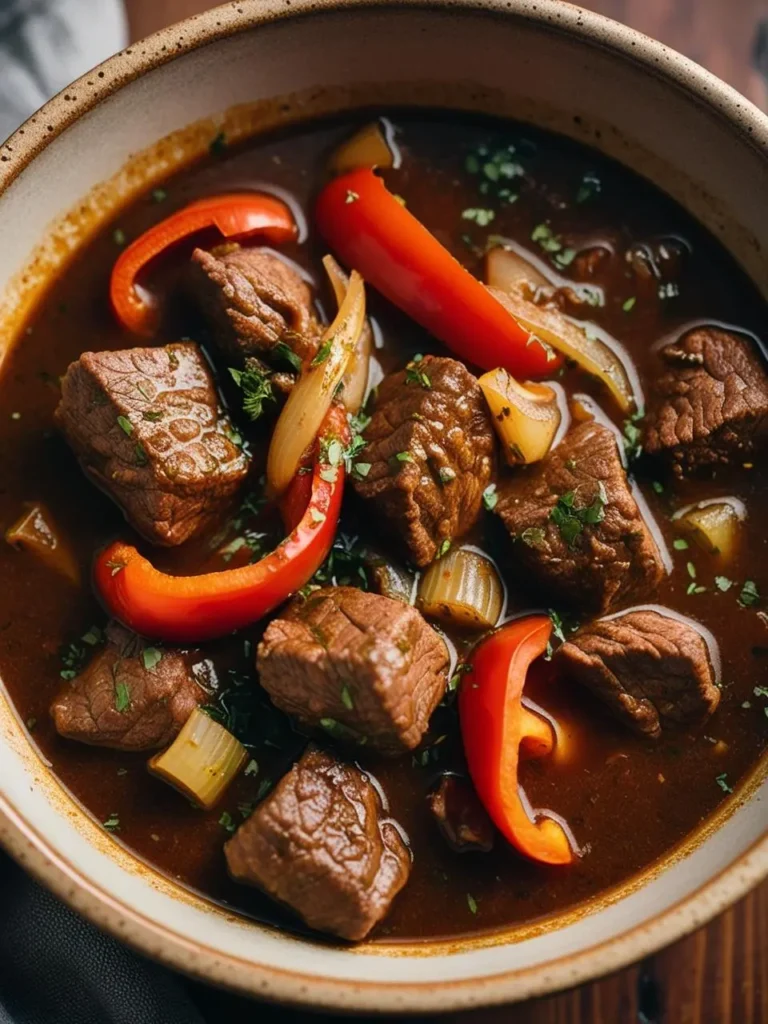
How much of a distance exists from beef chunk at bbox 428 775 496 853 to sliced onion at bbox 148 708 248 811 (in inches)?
24.3

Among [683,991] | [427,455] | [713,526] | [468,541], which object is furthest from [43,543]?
[683,991]

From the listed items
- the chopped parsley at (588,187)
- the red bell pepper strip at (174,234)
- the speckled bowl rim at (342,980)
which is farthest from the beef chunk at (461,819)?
the chopped parsley at (588,187)

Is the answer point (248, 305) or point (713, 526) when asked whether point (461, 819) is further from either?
point (248, 305)

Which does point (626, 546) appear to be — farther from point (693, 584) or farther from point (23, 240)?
point (23, 240)

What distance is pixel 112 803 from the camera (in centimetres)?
351

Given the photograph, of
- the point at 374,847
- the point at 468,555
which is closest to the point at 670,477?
the point at 468,555

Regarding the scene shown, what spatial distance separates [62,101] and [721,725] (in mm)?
2801

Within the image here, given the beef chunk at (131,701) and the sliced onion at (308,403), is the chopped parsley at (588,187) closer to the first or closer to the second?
the sliced onion at (308,403)

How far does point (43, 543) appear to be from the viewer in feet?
11.9

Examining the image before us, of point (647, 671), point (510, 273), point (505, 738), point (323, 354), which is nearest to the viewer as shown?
point (505, 738)

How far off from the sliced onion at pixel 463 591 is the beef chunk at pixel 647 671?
10.3 inches

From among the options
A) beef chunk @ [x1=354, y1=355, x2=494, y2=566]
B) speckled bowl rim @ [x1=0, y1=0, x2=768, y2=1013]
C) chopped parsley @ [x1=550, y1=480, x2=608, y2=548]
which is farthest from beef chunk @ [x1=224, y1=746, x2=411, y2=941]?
chopped parsley @ [x1=550, y1=480, x2=608, y2=548]

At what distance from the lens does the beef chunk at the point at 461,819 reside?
3373 millimetres

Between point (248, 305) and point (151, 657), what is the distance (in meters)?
1.13
